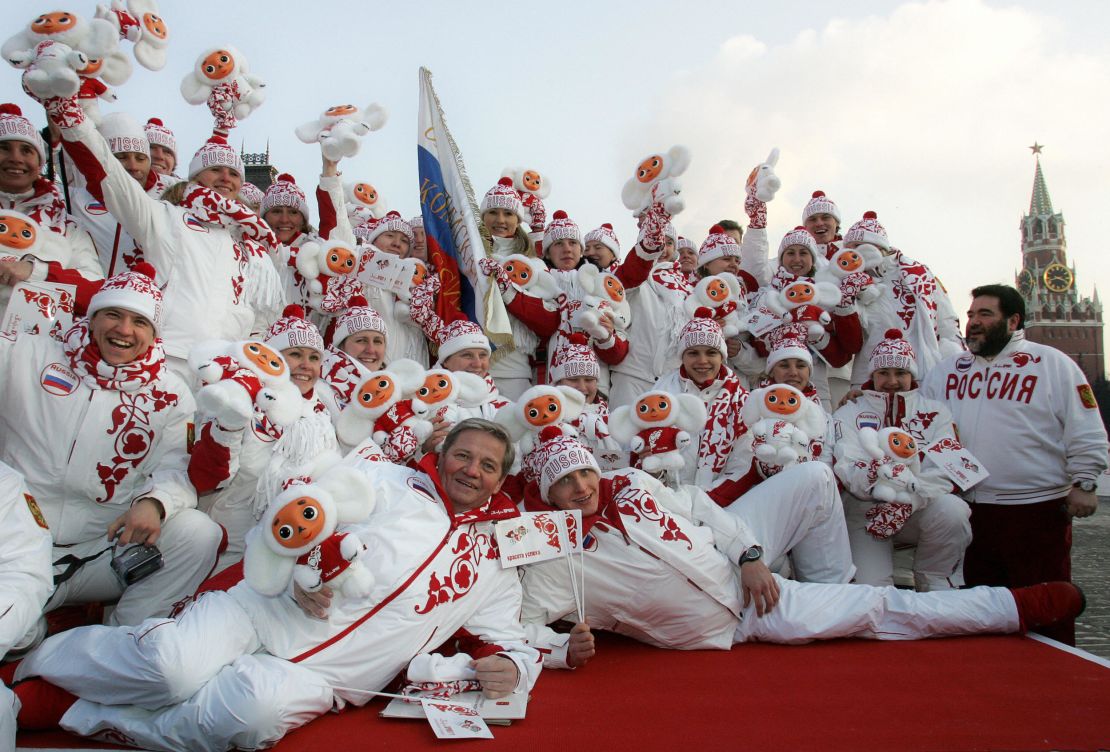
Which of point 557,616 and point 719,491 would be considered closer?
point 557,616

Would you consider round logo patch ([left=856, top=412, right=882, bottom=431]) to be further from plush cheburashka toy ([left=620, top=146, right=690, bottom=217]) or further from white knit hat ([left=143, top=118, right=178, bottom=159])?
white knit hat ([left=143, top=118, right=178, bottom=159])

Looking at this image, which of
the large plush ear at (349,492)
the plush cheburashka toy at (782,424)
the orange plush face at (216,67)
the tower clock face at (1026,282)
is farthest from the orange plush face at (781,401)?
the tower clock face at (1026,282)

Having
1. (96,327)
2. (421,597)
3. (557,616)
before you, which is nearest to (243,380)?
(96,327)

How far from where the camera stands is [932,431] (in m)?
5.09

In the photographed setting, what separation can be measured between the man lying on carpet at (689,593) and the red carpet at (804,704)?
0.10 metres

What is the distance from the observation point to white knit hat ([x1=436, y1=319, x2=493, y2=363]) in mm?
4948

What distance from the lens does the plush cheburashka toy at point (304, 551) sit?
2826 mm

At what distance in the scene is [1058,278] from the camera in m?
63.4

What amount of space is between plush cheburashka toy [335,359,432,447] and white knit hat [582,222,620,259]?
2.58 m

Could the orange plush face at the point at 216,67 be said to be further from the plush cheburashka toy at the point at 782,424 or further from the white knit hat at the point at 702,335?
the plush cheburashka toy at the point at 782,424

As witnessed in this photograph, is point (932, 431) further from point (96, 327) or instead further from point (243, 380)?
point (96, 327)

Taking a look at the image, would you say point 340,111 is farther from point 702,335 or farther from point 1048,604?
point 1048,604

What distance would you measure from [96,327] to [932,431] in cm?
475

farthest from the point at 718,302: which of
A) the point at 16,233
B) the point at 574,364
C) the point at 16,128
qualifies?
the point at 16,128
